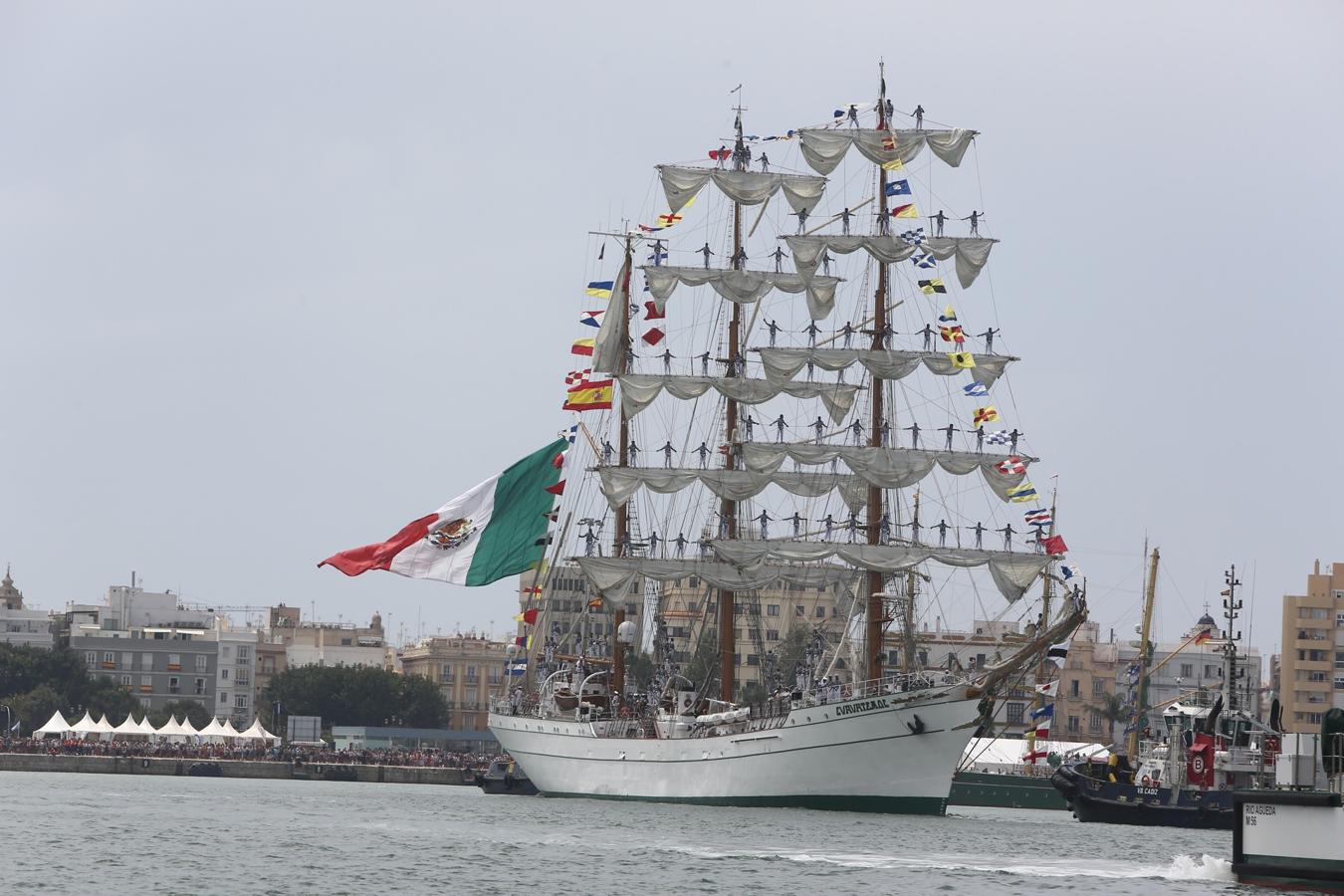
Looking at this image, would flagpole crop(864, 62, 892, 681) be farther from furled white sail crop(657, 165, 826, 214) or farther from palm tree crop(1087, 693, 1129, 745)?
palm tree crop(1087, 693, 1129, 745)

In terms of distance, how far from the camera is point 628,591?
9900cm

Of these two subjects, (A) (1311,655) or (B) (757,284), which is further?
(A) (1311,655)

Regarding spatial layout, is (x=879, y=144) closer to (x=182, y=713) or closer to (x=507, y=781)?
(x=507, y=781)

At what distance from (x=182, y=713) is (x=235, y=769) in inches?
1981

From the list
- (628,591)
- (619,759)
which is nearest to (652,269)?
(628,591)

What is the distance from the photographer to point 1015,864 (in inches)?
2333

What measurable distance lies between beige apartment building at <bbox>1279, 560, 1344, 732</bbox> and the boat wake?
112202 millimetres

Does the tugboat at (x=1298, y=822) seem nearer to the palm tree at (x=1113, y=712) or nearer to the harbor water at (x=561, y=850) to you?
the harbor water at (x=561, y=850)

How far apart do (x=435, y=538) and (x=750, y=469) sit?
12790mm

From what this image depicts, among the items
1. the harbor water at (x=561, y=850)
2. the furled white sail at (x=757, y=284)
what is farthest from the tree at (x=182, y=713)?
the furled white sail at (x=757, y=284)

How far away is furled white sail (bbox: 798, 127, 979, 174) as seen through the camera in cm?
9019

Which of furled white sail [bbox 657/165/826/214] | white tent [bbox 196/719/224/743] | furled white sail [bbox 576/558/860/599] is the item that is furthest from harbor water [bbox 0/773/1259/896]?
white tent [bbox 196/719/224/743]

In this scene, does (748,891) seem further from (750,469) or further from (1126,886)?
(750,469)

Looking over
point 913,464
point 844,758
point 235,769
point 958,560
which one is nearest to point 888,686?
point 844,758
